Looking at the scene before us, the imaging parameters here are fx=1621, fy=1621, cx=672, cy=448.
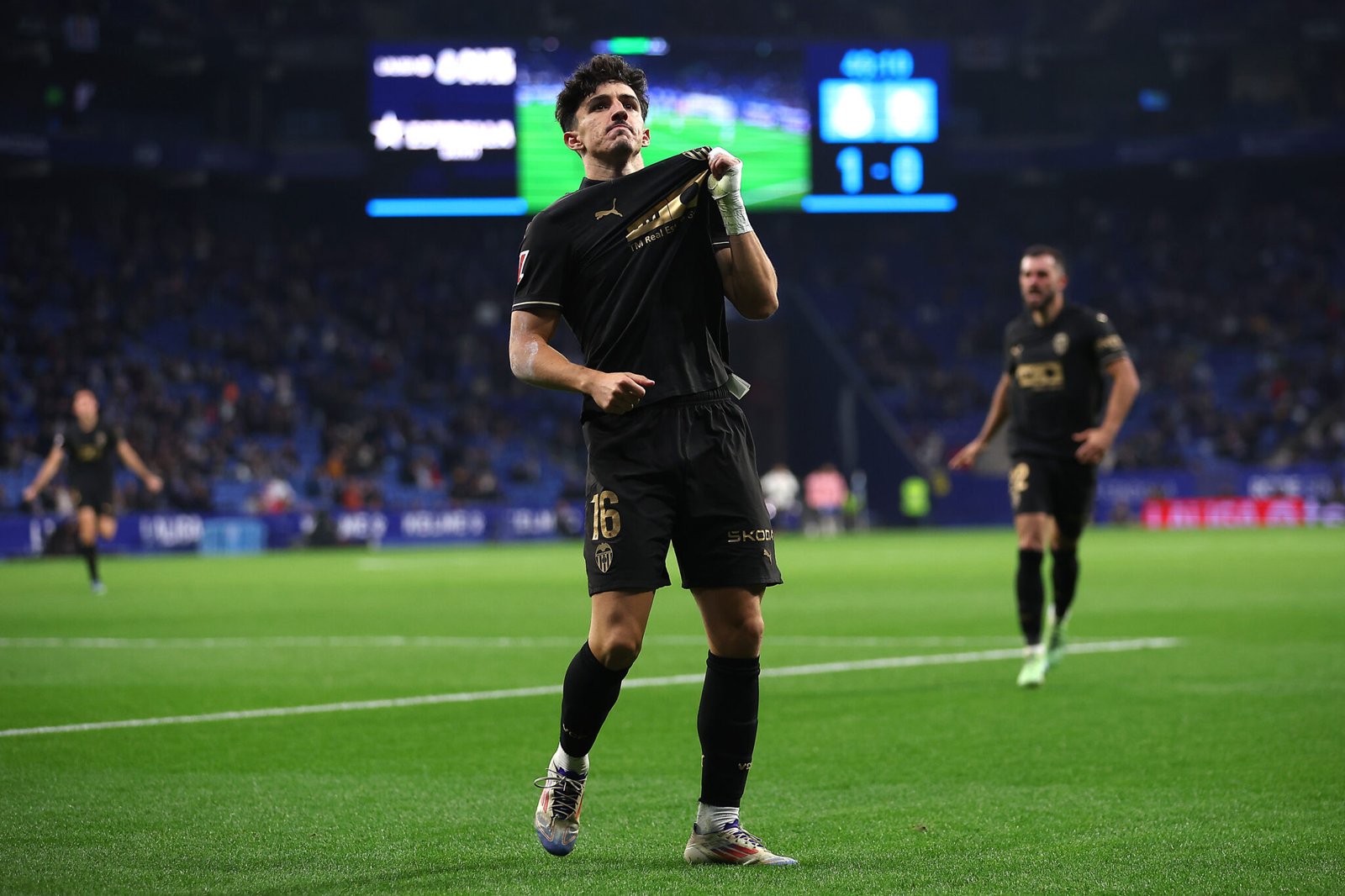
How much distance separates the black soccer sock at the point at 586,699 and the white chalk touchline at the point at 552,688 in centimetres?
384

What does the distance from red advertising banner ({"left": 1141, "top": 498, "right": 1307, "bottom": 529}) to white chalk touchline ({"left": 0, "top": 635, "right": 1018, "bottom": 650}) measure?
29995 mm

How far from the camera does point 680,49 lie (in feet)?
126

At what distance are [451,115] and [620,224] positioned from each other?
34.4 metres

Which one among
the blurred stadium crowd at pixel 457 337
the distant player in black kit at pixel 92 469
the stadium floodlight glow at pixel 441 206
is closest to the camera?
the distant player in black kit at pixel 92 469

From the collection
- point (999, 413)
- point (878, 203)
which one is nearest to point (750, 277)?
point (999, 413)

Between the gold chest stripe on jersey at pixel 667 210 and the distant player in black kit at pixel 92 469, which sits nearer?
the gold chest stripe on jersey at pixel 667 210

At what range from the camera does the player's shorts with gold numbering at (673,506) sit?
491 centimetres

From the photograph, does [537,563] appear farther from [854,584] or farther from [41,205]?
[41,205]

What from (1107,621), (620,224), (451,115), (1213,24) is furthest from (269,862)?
(1213,24)

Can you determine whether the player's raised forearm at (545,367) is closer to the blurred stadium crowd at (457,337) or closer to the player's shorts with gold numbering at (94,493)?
the player's shorts with gold numbering at (94,493)

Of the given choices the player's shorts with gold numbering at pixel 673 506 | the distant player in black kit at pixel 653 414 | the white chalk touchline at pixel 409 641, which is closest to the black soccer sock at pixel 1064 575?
the white chalk touchline at pixel 409 641

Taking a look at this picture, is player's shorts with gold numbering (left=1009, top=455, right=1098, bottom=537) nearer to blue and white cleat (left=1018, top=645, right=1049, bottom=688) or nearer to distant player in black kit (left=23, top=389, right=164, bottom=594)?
blue and white cleat (left=1018, top=645, right=1049, bottom=688)

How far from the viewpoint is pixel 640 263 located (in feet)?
16.7

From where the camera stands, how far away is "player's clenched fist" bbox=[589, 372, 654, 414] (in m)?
4.74
